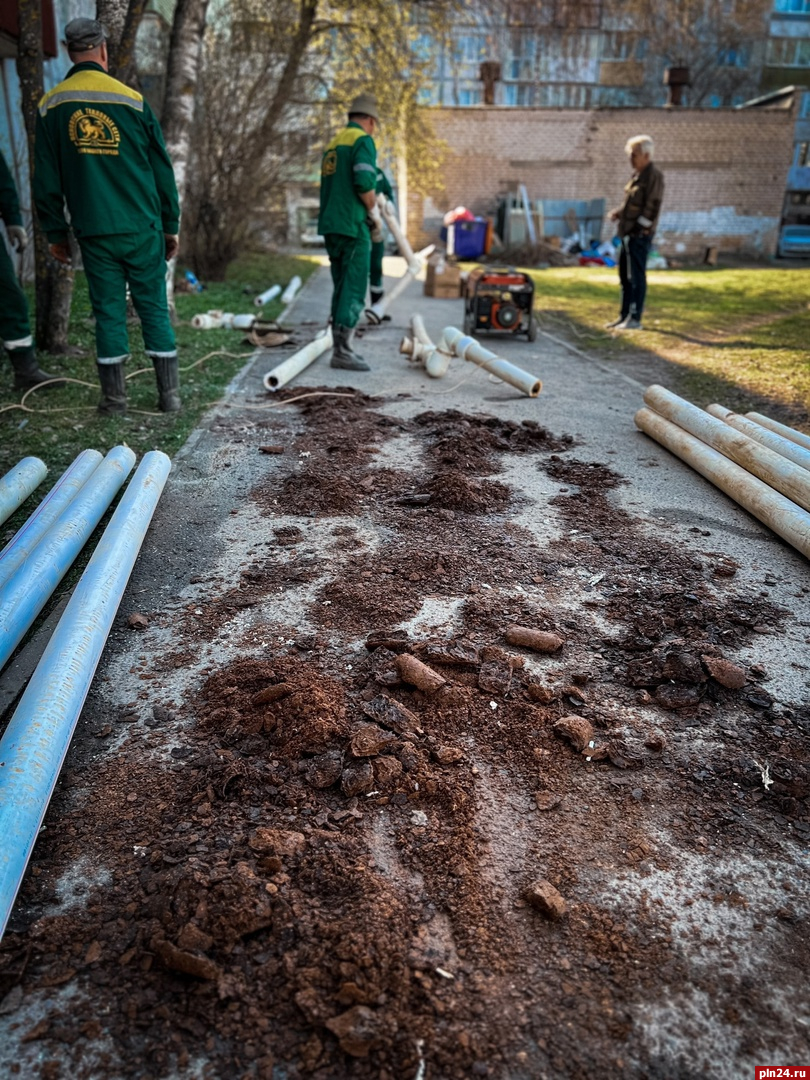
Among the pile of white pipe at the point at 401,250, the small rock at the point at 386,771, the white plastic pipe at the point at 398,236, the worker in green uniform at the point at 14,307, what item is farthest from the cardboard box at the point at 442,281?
the small rock at the point at 386,771

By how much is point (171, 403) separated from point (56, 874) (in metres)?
4.63

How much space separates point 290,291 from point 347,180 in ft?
21.3

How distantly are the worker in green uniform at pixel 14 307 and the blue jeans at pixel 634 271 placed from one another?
6.80 metres

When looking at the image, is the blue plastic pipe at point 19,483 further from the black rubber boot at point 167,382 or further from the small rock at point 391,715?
the small rock at point 391,715

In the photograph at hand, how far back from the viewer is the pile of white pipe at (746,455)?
4176mm

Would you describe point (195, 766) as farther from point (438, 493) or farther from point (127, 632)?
point (438, 493)

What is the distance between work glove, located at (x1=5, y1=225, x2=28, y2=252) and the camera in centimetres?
638

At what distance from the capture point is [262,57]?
14977 millimetres

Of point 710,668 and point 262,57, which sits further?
point 262,57

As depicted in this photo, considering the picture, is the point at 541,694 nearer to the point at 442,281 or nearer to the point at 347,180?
the point at 347,180

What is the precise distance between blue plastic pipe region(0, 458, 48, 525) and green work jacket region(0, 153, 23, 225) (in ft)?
9.58

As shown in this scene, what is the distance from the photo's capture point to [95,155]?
534cm

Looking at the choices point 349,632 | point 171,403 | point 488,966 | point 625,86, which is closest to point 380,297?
point 171,403

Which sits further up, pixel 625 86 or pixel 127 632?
pixel 625 86
